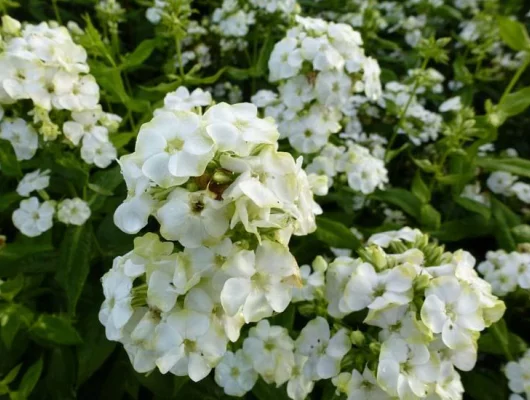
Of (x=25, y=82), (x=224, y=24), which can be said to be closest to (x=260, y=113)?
(x=224, y=24)

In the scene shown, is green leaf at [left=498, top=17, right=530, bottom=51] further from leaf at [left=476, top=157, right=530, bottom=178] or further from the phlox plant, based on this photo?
leaf at [left=476, top=157, right=530, bottom=178]

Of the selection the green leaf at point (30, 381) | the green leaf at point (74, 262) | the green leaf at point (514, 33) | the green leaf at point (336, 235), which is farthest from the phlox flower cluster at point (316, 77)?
the green leaf at point (30, 381)

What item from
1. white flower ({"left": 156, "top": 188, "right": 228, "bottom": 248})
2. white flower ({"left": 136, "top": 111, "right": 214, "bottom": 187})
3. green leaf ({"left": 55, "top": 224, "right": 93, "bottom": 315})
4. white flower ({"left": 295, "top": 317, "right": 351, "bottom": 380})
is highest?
white flower ({"left": 136, "top": 111, "right": 214, "bottom": 187})

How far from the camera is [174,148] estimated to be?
1.20 metres

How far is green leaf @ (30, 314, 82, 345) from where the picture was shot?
6.23ft

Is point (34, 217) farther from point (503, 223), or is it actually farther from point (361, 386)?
point (503, 223)

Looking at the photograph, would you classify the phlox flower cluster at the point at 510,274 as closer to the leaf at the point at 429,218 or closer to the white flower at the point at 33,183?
the leaf at the point at 429,218

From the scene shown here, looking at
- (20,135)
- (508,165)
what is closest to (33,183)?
(20,135)

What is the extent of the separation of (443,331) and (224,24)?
2193 mm

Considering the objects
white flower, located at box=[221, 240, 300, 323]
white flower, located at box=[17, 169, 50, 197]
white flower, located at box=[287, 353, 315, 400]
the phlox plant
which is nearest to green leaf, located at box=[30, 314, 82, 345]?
the phlox plant

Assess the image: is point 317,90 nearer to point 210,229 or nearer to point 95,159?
point 95,159

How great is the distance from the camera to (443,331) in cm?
136

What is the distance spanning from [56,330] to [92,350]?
6.8 inches

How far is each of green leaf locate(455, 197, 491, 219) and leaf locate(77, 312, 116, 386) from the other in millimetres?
1512
